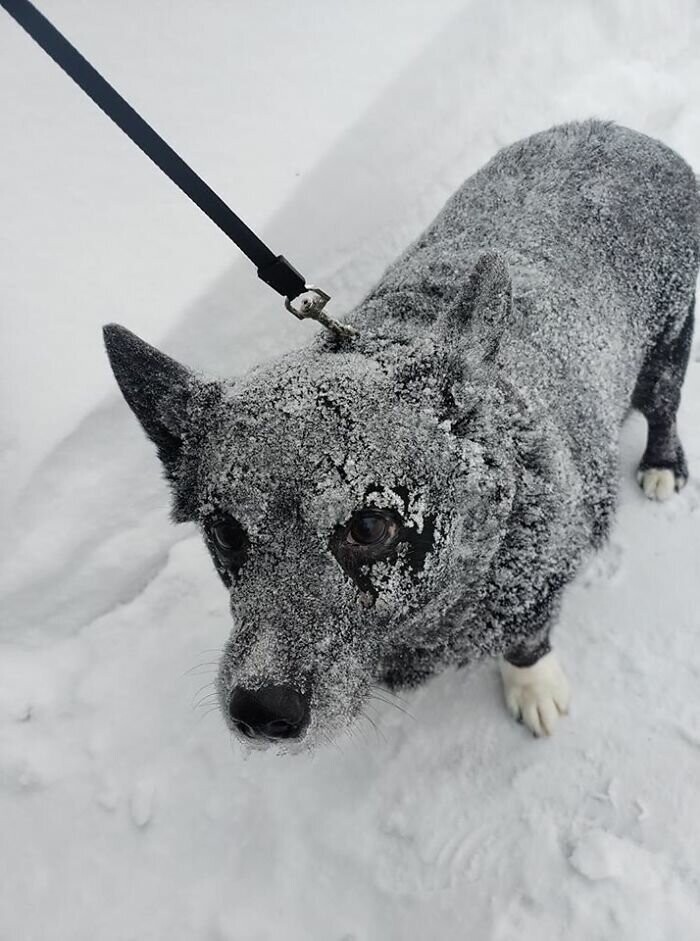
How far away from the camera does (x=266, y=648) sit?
1491 mm

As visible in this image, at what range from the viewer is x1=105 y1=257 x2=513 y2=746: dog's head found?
4.93 feet

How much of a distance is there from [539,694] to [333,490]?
140 centimetres

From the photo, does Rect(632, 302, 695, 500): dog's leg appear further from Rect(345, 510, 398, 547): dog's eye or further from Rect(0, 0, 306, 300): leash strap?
Rect(345, 510, 398, 547): dog's eye

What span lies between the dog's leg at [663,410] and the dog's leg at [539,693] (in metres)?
1.00

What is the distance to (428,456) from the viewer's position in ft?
5.14

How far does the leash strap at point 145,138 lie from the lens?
1.55 m

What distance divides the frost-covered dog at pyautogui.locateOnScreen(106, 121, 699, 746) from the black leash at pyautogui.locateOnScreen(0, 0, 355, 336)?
17 centimetres

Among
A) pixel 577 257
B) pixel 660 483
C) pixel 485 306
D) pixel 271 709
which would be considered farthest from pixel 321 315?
pixel 660 483

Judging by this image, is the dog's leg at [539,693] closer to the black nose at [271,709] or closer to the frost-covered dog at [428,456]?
the frost-covered dog at [428,456]

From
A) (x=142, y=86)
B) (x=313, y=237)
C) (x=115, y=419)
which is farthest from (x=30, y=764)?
(x=142, y=86)

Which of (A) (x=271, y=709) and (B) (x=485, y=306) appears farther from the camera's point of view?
(B) (x=485, y=306)

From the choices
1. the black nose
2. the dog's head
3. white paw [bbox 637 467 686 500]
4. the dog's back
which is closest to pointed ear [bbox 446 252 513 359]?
the dog's head

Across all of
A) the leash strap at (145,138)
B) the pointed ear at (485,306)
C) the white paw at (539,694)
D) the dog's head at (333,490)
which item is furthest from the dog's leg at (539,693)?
the leash strap at (145,138)

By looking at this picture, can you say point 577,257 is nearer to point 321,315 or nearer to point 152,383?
point 321,315
